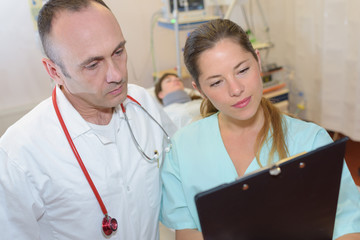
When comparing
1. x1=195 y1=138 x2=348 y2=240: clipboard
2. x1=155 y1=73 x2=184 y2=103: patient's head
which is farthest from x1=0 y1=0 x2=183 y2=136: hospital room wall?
x1=195 y1=138 x2=348 y2=240: clipboard

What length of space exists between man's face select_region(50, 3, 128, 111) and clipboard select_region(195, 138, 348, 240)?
20.9 inches

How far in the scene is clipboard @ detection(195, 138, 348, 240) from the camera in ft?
2.34

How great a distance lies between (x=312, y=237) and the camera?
2.81 feet

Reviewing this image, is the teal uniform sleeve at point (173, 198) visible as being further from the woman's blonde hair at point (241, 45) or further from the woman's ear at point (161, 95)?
the woman's ear at point (161, 95)

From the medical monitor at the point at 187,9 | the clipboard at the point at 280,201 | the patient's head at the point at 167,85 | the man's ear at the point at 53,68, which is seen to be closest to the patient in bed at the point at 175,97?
the patient's head at the point at 167,85

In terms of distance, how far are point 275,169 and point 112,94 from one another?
587 mm

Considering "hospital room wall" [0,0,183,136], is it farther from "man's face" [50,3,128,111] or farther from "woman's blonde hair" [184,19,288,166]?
"woman's blonde hair" [184,19,288,166]

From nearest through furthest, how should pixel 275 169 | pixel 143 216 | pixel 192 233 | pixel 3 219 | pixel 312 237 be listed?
pixel 275 169 → pixel 312 237 → pixel 3 219 → pixel 192 233 → pixel 143 216

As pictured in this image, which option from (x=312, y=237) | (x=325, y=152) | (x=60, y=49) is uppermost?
(x=60, y=49)

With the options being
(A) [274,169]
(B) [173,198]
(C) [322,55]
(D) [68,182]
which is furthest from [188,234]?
(C) [322,55]

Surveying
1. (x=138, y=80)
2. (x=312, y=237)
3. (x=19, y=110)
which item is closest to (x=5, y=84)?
(x=19, y=110)

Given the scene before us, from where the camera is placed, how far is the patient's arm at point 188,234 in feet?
3.60

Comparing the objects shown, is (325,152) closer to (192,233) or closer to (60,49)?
(192,233)

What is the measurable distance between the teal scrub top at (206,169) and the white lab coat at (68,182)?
0.33ft
